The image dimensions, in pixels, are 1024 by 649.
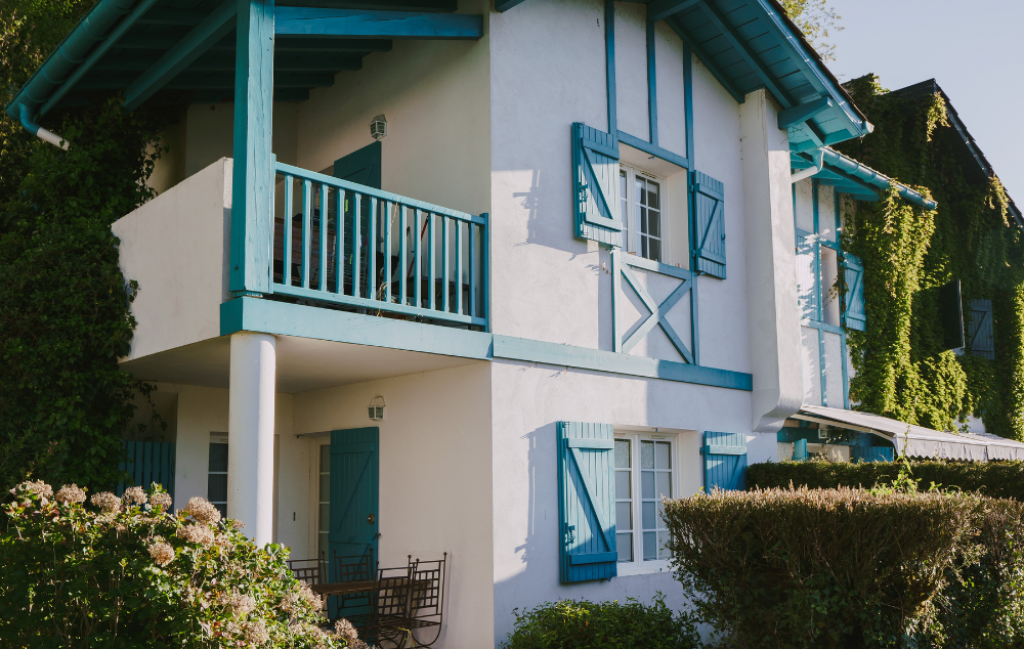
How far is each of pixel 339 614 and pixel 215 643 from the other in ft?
14.4

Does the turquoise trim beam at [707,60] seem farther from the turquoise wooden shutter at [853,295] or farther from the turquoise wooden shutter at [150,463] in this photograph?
the turquoise wooden shutter at [150,463]

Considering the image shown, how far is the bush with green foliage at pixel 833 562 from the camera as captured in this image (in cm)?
567

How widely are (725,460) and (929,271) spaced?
679 centimetres

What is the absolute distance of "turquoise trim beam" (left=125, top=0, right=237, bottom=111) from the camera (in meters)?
6.72

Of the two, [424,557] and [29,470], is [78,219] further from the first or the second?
[424,557]

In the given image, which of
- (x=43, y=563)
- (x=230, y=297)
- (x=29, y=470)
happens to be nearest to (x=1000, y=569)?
(x=230, y=297)

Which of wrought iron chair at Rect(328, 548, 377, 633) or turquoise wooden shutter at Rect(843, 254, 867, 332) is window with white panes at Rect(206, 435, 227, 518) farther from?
turquoise wooden shutter at Rect(843, 254, 867, 332)

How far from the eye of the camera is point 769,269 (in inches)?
405

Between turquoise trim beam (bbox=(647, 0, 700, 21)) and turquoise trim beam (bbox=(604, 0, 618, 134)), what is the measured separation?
60 cm

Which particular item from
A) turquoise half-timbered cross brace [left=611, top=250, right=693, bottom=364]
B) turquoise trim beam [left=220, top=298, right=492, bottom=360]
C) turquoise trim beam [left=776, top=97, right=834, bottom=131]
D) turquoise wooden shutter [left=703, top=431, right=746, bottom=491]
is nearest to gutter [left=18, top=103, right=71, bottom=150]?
turquoise trim beam [left=220, top=298, right=492, bottom=360]

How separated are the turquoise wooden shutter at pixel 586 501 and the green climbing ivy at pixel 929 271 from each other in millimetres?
6078

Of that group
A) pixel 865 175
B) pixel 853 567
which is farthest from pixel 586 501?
pixel 865 175

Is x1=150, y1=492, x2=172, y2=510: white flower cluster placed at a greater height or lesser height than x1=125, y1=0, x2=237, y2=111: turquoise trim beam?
lesser

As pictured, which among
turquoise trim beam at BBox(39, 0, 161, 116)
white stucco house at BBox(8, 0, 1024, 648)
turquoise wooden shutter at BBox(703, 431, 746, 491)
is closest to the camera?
white stucco house at BBox(8, 0, 1024, 648)
